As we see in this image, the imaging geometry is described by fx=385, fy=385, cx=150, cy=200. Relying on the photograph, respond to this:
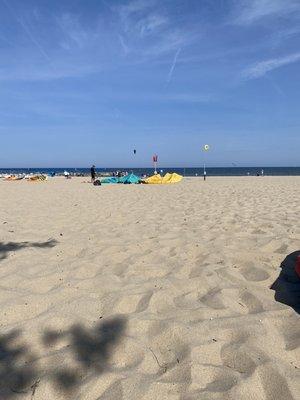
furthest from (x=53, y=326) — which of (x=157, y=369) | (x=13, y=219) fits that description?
(x=13, y=219)

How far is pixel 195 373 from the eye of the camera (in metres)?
2.83

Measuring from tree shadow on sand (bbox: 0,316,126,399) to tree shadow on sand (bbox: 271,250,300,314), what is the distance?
1.69 m

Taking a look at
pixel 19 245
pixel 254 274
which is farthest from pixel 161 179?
pixel 254 274

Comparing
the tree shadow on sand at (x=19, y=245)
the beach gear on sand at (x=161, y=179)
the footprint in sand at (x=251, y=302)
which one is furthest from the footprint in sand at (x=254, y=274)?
the beach gear on sand at (x=161, y=179)

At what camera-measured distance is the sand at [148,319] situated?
2.75 m

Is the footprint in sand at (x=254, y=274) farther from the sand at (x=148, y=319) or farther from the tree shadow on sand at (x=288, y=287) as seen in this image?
the tree shadow on sand at (x=288, y=287)

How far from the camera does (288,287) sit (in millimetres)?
4344

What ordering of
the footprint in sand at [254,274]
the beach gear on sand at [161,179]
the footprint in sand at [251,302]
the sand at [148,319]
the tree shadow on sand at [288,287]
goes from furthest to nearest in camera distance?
the beach gear on sand at [161,179] < the footprint in sand at [254,274] < the tree shadow on sand at [288,287] < the footprint in sand at [251,302] < the sand at [148,319]

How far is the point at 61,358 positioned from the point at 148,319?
93cm

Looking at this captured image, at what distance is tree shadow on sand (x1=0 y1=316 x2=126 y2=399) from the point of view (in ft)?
9.13

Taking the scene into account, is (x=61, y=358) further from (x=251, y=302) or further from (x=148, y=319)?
(x=251, y=302)

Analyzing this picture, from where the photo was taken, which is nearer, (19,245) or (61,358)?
(61,358)

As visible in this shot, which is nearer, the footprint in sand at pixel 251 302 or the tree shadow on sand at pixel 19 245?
the footprint in sand at pixel 251 302

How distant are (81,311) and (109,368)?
1065mm
